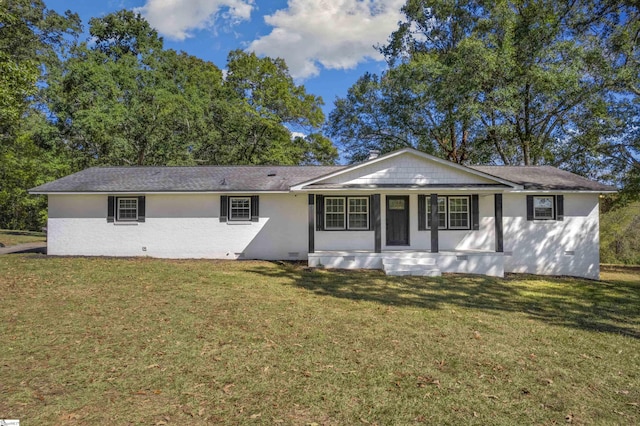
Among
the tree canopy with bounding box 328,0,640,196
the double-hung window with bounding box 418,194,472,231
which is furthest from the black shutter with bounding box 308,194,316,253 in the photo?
the tree canopy with bounding box 328,0,640,196

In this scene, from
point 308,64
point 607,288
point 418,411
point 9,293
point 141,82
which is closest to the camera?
point 418,411

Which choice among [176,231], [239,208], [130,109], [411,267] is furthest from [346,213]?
[130,109]

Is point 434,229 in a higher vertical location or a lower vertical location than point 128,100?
lower

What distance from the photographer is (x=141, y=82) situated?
26406 millimetres

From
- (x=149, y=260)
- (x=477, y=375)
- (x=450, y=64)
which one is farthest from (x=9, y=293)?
(x=450, y=64)

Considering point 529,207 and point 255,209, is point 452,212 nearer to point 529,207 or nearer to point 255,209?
point 529,207

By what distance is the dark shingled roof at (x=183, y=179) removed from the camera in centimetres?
1452

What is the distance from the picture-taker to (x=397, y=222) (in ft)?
47.9

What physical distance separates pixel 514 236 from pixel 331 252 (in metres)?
7.46

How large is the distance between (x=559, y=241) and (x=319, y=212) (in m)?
9.68

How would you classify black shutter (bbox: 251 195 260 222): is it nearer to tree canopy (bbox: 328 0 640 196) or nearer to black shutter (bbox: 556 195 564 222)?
black shutter (bbox: 556 195 564 222)

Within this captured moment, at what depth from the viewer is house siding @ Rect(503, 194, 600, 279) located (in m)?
14.1

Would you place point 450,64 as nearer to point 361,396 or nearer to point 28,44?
point 361,396

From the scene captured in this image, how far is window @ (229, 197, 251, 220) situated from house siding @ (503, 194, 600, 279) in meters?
10.5
